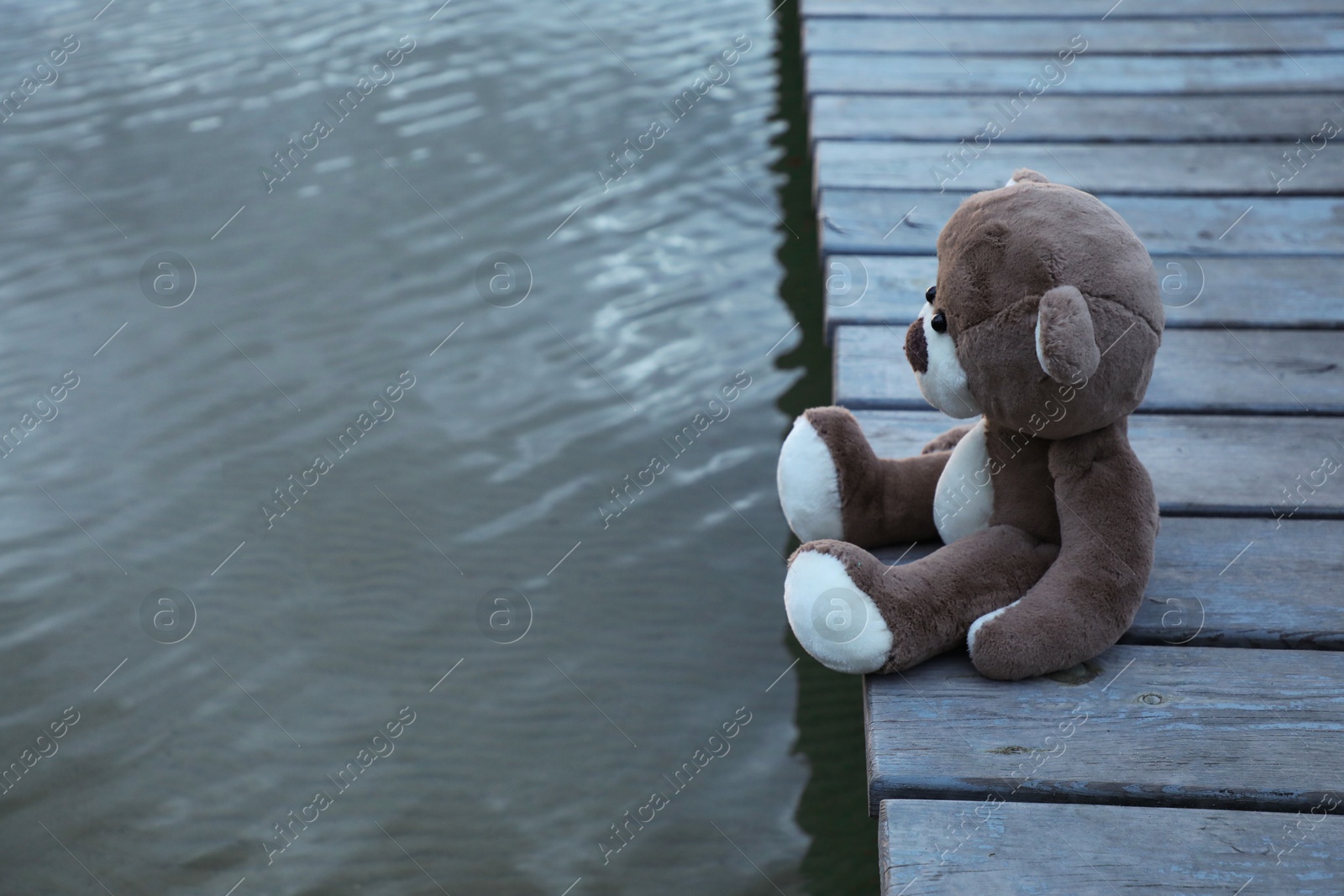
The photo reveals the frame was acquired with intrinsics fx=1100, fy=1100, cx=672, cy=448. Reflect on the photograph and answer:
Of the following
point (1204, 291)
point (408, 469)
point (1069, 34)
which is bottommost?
point (408, 469)

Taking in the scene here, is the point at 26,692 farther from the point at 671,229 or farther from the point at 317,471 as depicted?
the point at 671,229

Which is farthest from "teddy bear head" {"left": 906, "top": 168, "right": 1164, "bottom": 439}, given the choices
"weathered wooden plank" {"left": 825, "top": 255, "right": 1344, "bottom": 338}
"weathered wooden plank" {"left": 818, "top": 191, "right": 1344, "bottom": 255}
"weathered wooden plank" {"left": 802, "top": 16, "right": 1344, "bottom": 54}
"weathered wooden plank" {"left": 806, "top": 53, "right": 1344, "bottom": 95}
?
"weathered wooden plank" {"left": 802, "top": 16, "right": 1344, "bottom": 54}

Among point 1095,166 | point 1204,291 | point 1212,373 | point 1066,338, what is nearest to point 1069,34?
point 1095,166

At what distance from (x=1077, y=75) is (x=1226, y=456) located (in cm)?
175

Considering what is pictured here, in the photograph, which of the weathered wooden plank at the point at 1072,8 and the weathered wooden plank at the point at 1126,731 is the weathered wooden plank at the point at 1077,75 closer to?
Answer: the weathered wooden plank at the point at 1072,8

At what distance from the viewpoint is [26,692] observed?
2229 millimetres

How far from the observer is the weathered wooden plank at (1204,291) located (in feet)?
6.99

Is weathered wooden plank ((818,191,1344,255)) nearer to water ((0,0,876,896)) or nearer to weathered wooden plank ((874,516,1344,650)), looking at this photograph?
water ((0,0,876,896))

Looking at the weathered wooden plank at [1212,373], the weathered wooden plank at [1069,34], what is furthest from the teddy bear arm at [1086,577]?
the weathered wooden plank at [1069,34]

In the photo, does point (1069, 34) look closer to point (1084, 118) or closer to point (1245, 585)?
point (1084, 118)

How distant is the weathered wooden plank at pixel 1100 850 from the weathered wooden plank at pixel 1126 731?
21 mm

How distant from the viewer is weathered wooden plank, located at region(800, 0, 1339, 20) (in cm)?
345

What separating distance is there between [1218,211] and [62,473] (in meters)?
2.83

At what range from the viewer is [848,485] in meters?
1.53
